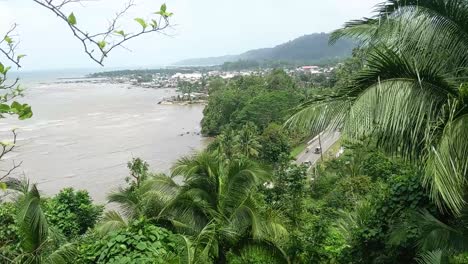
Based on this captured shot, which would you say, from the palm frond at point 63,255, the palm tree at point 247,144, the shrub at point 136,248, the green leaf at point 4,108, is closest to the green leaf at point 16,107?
the green leaf at point 4,108

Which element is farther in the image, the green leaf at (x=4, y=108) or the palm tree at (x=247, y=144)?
the palm tree at (x=247, y=144)

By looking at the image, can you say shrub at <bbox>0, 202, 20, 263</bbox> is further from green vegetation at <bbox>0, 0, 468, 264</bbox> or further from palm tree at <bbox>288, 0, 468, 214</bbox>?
palm tree at <bbox>288, 0, 468, 214</bbox>

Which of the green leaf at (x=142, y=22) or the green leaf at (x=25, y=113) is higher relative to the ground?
Answer: the green leaf at (x=142, y=22)

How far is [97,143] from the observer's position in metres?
35.8

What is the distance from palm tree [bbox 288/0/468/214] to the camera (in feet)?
10.3

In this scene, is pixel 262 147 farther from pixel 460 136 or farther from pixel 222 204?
pixel 460 136

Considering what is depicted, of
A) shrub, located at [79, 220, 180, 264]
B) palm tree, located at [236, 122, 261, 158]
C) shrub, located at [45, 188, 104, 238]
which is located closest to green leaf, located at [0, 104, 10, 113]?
shrub, located at [79, 220, 180, 264]

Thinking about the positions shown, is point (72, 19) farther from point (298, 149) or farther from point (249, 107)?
point (249, 107)

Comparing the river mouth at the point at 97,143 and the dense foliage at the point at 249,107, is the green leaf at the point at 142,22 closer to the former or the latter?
the river mouth at the point at 97,143

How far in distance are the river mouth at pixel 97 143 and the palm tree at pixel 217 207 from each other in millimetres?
9960

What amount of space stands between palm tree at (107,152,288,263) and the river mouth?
392 inches

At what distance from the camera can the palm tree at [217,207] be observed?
573 centimetres

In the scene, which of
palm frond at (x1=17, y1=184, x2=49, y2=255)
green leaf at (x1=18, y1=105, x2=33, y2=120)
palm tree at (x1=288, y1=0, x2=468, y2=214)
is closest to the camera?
green leaf at (x1=18, y1=105, x2=33, y2=120)

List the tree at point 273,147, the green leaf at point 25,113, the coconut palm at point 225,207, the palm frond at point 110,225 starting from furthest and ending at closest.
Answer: the tree at point 273,147
the palm frond at point 110,225
the coconut palm at point 225,207
the green leaf at point 25,113
